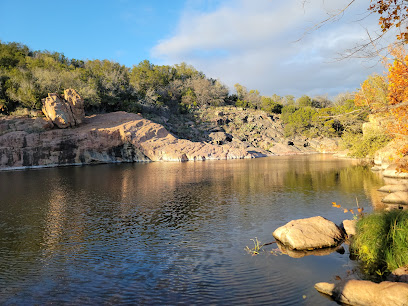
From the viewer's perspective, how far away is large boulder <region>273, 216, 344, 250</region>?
1329cm

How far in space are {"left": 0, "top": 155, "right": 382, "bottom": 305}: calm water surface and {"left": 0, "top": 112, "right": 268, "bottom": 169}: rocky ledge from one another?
31.3m

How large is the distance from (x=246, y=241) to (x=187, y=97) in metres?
90.4

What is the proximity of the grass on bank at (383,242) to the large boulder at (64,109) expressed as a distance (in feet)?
194

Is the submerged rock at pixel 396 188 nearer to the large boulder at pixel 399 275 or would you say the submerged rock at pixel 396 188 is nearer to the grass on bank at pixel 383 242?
the grass on bank at pixel 383 242

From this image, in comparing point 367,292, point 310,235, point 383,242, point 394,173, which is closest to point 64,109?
point 394,173

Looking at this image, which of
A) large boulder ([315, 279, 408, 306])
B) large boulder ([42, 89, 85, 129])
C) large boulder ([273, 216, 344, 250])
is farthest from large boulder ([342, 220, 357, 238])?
large boulder ([42, 89, 85, 129])

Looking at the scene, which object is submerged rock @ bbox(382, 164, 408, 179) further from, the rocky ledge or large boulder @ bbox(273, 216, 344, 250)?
the rocky ledge

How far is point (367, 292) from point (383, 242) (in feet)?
11.3

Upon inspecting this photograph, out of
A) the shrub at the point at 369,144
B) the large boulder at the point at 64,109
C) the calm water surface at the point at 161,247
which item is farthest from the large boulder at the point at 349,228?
the large boulder at the point at 64,109

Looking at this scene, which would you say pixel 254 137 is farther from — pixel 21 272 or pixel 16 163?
pixel 21 272

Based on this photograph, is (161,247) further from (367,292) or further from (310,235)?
(367,292)

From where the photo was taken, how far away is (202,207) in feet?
71.5

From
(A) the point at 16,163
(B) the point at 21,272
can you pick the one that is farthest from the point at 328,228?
(A) the point at 16,163

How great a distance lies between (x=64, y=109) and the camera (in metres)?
61.0
